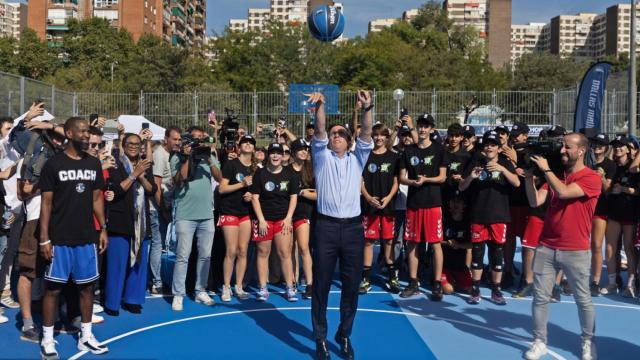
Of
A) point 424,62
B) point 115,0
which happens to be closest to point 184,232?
point 424,62

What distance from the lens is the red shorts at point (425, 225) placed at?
785 cm

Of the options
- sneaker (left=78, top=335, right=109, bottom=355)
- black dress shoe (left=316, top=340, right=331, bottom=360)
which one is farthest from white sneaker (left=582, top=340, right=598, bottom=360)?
sneaker (left=78, top=335, right=109, bottom=355)

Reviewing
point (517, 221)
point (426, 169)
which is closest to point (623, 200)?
point (517, 221)

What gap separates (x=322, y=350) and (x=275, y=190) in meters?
2.70

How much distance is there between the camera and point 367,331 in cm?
660

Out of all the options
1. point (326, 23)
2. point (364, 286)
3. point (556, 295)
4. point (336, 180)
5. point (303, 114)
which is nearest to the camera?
point (336, 180)

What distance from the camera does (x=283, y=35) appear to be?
49.6 m

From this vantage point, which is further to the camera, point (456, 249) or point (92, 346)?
point (456, 249)

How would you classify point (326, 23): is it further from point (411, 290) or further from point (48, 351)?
point (48, 351)

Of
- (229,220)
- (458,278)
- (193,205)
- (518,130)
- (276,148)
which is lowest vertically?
(458,278)

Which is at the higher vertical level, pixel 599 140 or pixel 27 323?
pixel 599 140

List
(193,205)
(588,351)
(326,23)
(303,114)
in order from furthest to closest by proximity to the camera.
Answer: (303,114) → (326,23) → (193,205) → (588,351)

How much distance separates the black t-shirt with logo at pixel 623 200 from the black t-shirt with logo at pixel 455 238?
202 cm

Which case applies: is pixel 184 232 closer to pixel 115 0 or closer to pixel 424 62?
pixel 424 62
